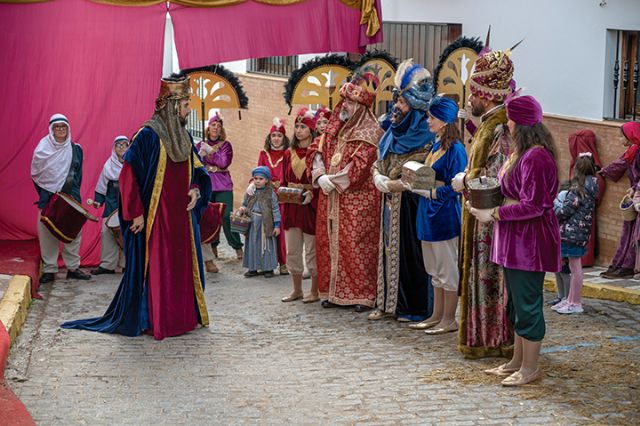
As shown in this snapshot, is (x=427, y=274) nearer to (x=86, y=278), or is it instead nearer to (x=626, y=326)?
(x=626, y=326)

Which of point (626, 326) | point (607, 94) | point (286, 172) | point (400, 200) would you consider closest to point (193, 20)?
point (286, 172)

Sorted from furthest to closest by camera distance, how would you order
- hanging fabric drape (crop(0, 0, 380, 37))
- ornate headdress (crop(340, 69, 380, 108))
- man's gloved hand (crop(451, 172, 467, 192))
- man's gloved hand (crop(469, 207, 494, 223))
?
hanging fabric drape (crop(0, 0, 380, 37)) < ornate headdress (crop(340, 69, 380, 108)) < man's gloved hand (crop(451, 172, 467, 192)) < man's gloved hand (crop(469, 207, 494, 223))

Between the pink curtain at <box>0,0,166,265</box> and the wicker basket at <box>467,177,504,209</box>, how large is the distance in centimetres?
579

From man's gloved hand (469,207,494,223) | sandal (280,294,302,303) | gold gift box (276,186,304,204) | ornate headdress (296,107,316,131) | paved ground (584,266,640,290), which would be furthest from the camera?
paved ground (584,266,640,290)

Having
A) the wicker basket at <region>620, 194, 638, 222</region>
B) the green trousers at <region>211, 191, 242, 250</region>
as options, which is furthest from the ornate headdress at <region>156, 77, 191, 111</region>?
the wicker basket at <region>620, 194, 638, 222</region>

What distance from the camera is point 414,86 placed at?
30.7 feet

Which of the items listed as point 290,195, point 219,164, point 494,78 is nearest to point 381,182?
point 290,195

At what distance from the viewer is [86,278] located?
1176 cm

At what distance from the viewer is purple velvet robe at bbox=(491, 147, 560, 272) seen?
283 inches

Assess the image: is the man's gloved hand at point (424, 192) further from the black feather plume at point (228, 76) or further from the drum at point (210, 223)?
the black feather plume at point (228, 76)

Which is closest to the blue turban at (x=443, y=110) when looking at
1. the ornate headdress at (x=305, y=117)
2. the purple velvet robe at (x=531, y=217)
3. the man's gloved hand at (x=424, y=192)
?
the man's gloved hand at (x=424, y=192)

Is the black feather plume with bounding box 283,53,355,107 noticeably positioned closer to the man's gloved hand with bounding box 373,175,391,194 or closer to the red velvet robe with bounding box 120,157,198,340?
the man's gloved hand with bounding box 373,175,391,194

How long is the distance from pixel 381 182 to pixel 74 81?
4.48 meters

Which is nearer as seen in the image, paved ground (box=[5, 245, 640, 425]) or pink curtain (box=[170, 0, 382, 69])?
paved ground (box=[5, 245, 640, 425])
